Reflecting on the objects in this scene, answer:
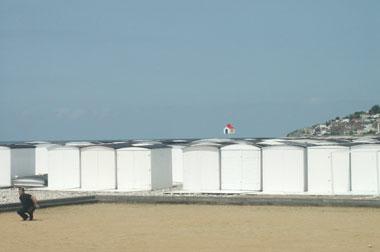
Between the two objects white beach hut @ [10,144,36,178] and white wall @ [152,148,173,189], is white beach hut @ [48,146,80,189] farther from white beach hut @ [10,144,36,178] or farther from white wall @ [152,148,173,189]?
white wall @ [152,148,173,189]

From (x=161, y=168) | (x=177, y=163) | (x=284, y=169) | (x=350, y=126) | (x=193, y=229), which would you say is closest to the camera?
(x=193, y=229)

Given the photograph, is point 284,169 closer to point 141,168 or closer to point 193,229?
point 141,168

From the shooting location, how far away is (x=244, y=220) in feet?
71.4

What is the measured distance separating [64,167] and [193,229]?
16.5 meters

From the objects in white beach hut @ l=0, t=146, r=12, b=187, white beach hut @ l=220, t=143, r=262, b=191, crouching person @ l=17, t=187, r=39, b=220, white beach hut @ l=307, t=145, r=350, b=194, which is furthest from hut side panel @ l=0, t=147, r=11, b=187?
crouching person @ l=17, t=187, r=39, b=220

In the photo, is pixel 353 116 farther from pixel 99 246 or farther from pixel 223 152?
pixel 99 246

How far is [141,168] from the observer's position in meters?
33.7

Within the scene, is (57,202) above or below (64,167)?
below

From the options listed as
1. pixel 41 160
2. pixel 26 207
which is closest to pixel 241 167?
pixel 26 207

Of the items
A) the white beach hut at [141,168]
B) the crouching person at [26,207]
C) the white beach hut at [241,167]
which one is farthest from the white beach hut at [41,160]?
the crouching person at [26,207]

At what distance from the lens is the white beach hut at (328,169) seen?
29.9m

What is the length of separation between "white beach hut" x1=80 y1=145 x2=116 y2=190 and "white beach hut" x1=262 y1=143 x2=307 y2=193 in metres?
6.94

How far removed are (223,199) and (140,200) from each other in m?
3.08

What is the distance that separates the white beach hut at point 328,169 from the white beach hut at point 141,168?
6864mm
